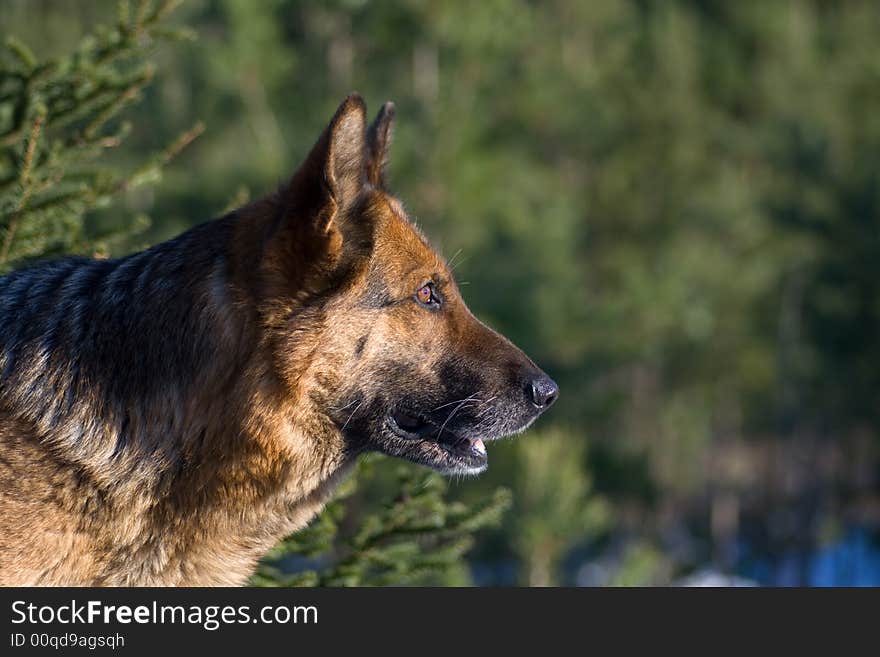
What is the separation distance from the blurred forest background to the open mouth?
4280mm

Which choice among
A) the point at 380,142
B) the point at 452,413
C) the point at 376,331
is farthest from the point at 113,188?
the point at 452,413

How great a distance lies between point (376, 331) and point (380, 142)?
3.37 feet

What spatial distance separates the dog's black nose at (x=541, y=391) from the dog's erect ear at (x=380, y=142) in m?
1.09

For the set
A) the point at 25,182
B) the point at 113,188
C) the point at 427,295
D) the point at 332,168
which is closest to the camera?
the point at 332,168

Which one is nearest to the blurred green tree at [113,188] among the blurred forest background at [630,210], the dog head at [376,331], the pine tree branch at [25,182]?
the pine tree branch at [25,182]

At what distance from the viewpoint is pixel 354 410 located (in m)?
4.37

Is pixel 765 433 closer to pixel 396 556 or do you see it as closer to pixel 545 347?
pixel 545 347

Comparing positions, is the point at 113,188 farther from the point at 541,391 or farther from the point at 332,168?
the point at 541,391

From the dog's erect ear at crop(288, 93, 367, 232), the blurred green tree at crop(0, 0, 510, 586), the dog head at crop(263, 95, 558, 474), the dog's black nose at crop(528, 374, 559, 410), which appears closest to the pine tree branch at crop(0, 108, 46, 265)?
the blurred green tree at crop(0, 0, 510, 586)

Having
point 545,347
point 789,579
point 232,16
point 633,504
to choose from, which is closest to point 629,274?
point 545,347

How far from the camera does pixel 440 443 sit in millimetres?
4621

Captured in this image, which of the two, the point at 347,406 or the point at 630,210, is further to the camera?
the point at 630,210

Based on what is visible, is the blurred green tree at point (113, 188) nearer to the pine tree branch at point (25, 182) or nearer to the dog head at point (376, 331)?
the pine tree branch at point (25, 182)

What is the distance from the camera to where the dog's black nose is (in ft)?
15.1
